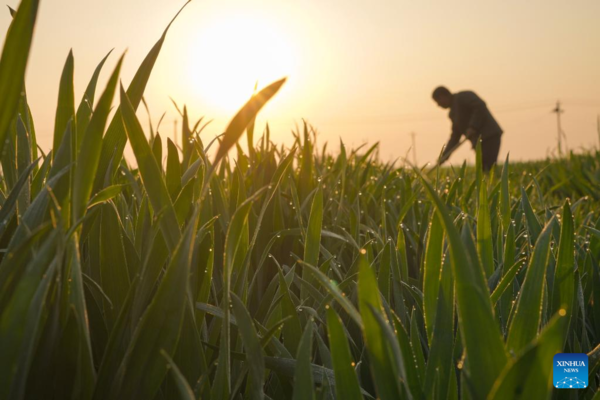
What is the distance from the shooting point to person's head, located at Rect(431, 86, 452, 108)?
8.98 m

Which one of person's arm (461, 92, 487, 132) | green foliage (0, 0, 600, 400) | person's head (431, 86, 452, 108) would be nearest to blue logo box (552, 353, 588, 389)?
green foliage (0, 0, 600, 400)

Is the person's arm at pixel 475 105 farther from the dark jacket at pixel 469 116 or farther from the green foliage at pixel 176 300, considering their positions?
the green foliage at pixel 176 300

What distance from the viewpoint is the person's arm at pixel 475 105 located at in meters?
8.17


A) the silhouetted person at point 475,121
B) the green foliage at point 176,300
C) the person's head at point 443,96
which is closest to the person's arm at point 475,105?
the silhouetted person at point 475,121

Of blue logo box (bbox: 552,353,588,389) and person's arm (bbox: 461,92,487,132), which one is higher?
person's arm (bbox: 461,92,487,132)

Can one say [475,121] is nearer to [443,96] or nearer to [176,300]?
[443,96]

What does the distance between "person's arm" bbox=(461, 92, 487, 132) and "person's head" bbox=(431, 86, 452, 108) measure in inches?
20.3

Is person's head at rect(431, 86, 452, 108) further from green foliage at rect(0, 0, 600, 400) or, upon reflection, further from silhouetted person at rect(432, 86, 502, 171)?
green foliage at rect(0, 0, 600, 400)

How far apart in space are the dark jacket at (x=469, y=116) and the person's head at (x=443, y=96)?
39 cm

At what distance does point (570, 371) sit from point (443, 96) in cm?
882

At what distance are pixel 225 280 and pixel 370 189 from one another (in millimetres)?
1451

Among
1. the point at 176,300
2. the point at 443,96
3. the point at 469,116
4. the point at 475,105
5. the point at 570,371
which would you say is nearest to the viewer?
the point at 176,300

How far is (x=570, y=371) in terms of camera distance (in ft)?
1.89

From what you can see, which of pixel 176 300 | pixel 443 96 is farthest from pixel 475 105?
pixel 176 300
